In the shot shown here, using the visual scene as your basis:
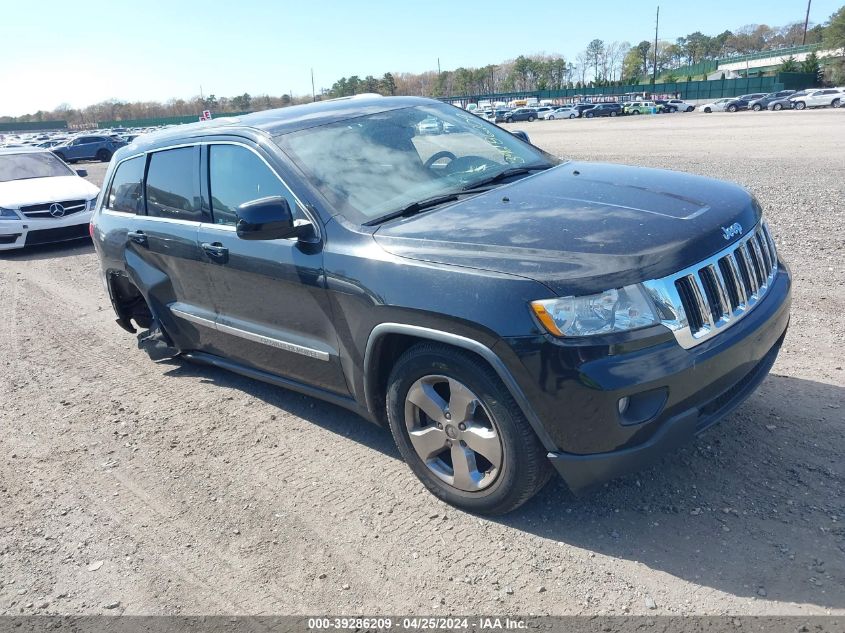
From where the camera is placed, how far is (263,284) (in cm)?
387

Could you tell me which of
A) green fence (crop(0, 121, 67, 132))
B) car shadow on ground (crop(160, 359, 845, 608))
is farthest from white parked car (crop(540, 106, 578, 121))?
green fence (crop(0, 121, 67, 132))

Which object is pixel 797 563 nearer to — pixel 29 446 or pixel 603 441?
pixel 603 441

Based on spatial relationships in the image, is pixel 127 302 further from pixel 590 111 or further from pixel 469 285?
pixel 590 111

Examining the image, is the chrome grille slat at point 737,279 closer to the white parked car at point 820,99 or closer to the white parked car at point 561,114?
the white parked car at point 820,99

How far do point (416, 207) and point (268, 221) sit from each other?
761mm

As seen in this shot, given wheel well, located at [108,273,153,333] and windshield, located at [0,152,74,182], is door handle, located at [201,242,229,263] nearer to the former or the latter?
wheel well, located at [108,273,153,333]

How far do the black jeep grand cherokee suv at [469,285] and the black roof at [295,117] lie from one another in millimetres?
24

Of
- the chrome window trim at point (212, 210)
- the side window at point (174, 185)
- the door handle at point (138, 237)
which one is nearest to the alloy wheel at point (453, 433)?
the chrome window trim at point (212, 210)

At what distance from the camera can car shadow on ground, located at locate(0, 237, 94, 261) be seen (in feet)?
35.3

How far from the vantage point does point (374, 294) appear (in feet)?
10.5

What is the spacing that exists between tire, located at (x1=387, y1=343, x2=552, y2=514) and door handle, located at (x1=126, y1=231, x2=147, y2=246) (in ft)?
8.27

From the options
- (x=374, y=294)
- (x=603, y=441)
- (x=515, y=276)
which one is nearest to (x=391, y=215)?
(x=374, y=294)

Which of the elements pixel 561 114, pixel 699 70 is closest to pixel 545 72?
pixel 699 70

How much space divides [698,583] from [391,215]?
217 centimetres
